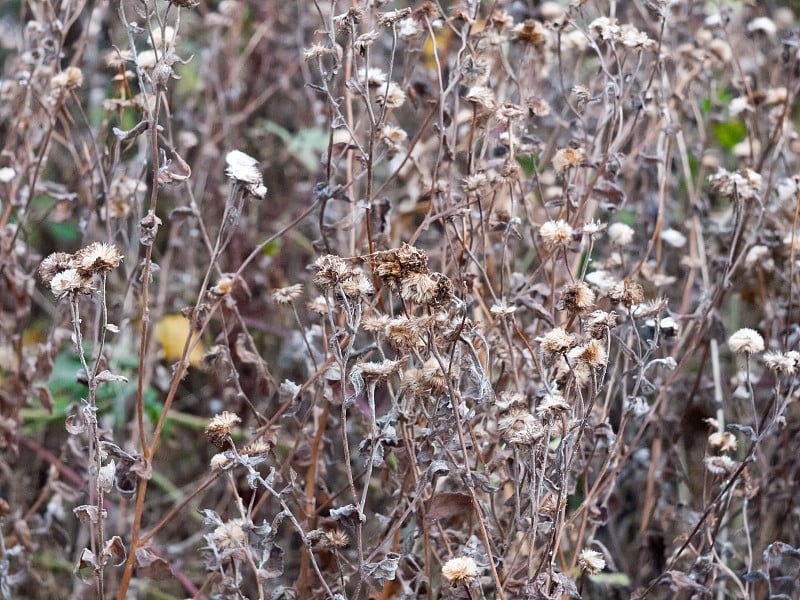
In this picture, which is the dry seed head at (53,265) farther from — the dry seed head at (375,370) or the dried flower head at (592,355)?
the dried flower head at (592,355)

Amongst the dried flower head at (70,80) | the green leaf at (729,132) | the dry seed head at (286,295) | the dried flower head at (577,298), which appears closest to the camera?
the dried flower head at (577,298)

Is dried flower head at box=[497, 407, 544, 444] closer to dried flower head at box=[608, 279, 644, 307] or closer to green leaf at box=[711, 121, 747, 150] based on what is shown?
dried flower head at box=[608, 279, 644, 307]

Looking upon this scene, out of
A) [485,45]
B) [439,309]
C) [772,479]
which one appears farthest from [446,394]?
[772,479]

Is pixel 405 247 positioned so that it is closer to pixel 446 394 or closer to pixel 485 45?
pixel 446 394

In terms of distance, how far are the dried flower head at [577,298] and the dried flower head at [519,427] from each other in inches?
4.9

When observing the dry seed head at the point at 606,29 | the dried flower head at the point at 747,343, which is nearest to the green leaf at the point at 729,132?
the dry seed head at the point at 606,29

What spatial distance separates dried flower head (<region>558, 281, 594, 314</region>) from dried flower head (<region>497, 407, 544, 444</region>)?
12 centimetres

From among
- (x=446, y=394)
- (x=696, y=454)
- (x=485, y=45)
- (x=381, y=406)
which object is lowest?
(x=696, y=454)

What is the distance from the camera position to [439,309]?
36.2 inches

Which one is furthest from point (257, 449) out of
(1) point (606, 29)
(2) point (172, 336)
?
(2) point (172, 336)

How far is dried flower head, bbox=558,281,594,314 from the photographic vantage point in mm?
950

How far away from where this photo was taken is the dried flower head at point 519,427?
855mm

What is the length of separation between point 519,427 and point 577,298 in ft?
0.50

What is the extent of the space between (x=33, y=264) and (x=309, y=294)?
1.87 ft
